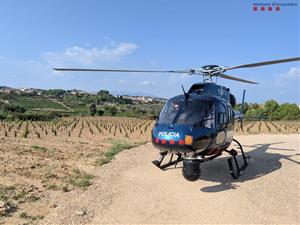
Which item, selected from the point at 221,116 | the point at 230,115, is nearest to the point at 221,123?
the point at 221,116

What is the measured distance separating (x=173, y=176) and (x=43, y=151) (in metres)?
6.59

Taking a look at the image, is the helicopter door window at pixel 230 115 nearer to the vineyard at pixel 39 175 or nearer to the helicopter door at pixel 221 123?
the helicopter door at pixel 221 123

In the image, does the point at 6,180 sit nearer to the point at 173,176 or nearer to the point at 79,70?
the point at 79,70

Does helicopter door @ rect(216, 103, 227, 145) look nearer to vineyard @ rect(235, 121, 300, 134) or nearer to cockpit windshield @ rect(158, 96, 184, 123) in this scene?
cockpit windshield @ rect(158, 96, 184, 123)

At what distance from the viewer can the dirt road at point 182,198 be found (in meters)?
5.84

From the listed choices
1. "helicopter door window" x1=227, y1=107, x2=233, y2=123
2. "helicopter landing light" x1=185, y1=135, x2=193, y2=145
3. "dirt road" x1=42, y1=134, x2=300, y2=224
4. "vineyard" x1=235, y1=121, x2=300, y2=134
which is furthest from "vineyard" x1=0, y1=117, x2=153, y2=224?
"vineyard" x1=235, y1=121, x2=300, y2=134

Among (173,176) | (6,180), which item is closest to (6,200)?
(6,180)

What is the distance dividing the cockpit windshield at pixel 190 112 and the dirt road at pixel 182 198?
172 cm

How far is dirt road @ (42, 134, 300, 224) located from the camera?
19.2ft

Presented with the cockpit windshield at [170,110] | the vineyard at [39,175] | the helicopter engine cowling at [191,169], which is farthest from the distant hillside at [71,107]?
the helicopter engine cowling at [191,169]

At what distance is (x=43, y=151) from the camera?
508 inches

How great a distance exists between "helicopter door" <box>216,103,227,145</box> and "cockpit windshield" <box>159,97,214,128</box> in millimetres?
371

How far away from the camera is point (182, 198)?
275 inches

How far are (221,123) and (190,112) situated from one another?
1.22 meters
